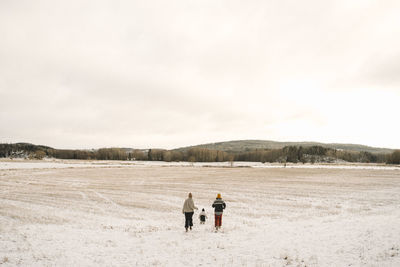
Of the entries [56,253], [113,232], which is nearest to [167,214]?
[113,232]

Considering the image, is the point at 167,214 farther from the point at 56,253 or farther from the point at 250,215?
the point at 56,253

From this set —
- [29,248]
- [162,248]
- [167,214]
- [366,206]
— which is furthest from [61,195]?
[366,206]

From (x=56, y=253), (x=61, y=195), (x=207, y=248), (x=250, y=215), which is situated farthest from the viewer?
(x=61, y=195)

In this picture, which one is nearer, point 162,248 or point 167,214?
point 162,248

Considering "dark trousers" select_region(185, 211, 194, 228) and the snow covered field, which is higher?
"dark trousers" select_region(185, 211, 194, 228)

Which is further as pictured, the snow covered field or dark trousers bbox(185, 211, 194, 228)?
dark trousers bbox(185, 211, 194, 228)

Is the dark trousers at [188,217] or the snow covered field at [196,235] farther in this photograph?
the dark trousers at [188,217]

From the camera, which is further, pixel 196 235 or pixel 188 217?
pixel 188 217

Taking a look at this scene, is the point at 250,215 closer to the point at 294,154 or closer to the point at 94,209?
the point at 94,209

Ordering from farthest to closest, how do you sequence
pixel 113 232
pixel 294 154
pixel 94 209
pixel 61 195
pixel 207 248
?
pixel 294 154 → pixel 61 195 → pixel 94 209 → pixel 113 232 → pixel 207 248

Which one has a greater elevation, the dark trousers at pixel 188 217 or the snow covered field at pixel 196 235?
the dark trousers at pixel 188 217

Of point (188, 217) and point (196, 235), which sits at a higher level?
point (188, 217)

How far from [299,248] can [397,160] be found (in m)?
188

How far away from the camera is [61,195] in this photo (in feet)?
86.2
